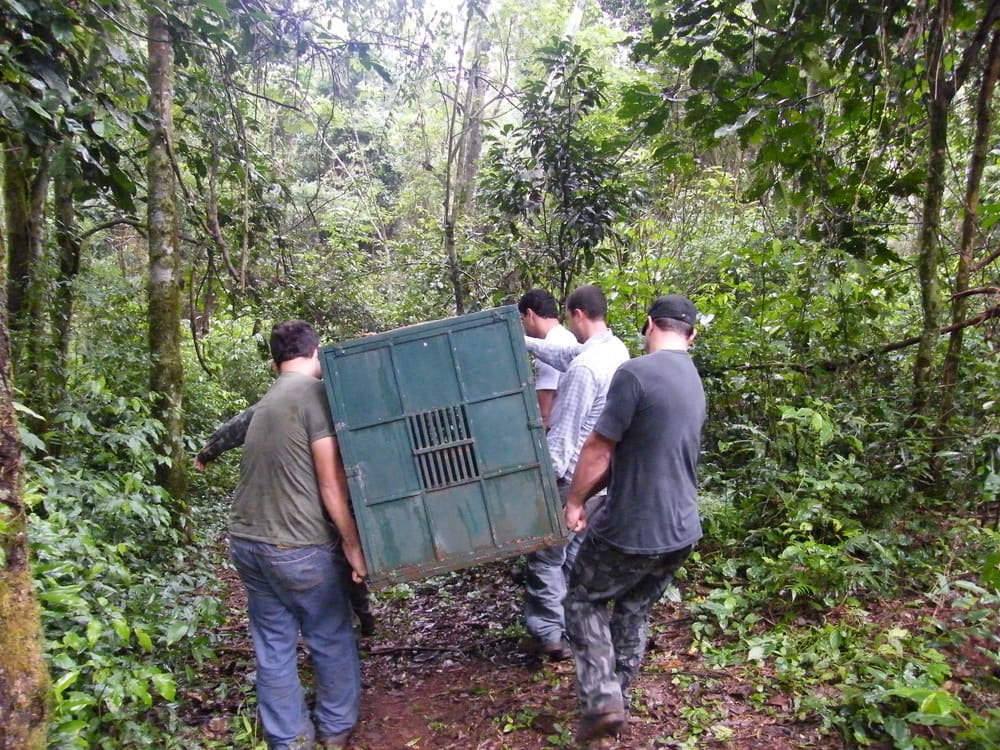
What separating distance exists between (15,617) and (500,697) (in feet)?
7.58

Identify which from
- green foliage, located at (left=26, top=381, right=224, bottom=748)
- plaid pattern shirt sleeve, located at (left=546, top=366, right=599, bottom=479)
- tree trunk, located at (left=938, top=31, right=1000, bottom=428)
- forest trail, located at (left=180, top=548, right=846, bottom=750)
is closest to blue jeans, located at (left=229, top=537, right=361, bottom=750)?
forest trail, located at (left=180, top=548, right=846, bottom=750)

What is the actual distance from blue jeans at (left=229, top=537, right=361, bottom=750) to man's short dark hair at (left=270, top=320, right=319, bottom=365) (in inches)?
33.4

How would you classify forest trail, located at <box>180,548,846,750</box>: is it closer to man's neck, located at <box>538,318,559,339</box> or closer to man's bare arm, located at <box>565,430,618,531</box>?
man's bare arm, located at <box>565,430,618,531</box>

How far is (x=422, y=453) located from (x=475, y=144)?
982 cm

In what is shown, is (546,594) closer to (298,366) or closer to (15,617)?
(298,366)

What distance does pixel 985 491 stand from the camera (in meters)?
3.71

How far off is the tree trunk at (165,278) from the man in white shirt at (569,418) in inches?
125

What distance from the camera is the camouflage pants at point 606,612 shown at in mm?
2986

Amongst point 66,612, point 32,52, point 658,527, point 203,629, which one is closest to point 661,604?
point 658,527

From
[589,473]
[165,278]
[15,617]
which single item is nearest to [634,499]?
[589,473]

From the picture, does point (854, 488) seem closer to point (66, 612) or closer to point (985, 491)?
point (985, 491)

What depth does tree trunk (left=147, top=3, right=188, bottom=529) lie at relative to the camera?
5.44 meters

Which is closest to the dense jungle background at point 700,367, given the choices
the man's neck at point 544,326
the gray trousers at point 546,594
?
the gray trousers at point 546,594

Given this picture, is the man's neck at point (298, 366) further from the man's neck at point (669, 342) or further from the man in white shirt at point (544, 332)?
the man's neck at point (669, 342)
